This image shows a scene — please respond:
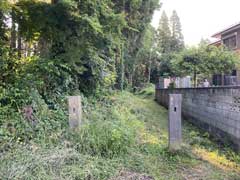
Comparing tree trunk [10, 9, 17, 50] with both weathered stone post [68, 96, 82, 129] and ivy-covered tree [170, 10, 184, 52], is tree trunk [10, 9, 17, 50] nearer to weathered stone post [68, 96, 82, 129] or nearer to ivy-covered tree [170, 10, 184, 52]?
weathered stone post [68, 96, 82, 129]

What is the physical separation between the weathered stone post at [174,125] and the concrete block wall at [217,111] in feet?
4.83

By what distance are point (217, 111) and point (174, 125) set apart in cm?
238

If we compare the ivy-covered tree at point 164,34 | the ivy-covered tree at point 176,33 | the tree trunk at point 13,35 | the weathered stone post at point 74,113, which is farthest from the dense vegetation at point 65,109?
the ivy-covered tree at point 176,33

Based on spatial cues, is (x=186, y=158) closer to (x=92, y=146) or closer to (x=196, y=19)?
(x=92, y=146)

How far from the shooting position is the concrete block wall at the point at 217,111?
5.32 metres

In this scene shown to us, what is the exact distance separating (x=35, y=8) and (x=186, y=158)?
407 cm

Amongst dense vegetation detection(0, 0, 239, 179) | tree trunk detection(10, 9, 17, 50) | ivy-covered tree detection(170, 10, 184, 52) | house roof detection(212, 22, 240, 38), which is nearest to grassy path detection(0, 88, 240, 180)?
dense vegetation detection(0, 0, 239, 179)

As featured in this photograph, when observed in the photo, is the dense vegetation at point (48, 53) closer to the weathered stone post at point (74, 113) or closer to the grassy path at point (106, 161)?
the weathered stone post at point (74, 113)

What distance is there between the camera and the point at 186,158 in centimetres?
412

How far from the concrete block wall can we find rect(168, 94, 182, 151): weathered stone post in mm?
1472

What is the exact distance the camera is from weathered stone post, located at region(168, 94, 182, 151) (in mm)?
4273

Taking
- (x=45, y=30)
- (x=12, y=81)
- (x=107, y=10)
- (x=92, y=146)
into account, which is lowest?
(x=92, y=146)

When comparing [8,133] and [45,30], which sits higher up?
[45,30]

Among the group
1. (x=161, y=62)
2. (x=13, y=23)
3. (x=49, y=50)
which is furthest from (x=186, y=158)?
(x=161, y=62)
